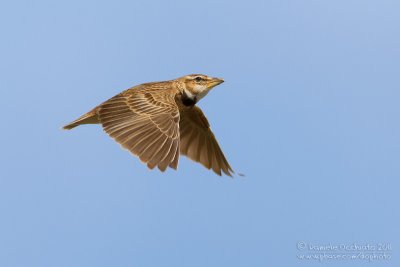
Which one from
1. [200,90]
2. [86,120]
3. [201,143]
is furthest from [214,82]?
[86,120]

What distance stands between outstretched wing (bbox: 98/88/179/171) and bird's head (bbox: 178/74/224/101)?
57 centimetres

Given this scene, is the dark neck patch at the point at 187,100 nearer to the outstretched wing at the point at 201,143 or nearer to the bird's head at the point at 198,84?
the bird's head at the point at 198,84

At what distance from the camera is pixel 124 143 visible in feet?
43.6

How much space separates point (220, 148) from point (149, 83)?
7.50 feet

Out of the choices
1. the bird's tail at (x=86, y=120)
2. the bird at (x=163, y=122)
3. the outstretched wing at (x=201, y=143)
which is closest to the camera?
the bird at (x=163, y=122)

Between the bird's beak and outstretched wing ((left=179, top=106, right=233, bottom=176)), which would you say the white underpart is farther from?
outstretched wing ((left=179, top=106, right=233, bottom=176))

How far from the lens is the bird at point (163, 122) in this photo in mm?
13336

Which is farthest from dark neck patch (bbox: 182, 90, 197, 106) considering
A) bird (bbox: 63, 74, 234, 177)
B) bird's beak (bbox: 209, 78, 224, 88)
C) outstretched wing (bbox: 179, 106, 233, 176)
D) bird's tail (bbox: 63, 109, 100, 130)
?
bird's tail (bbox: 63, 109, 100, 130)

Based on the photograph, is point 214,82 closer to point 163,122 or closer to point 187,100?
point 187,100

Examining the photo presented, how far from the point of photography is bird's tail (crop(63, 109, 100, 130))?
1558cm

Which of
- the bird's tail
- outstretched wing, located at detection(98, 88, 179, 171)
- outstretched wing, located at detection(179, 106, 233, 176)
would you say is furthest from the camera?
outstretched wing, located at detection(179, 106, 233, 176)

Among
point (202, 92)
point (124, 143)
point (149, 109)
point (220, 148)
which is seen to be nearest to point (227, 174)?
point (220, 148)

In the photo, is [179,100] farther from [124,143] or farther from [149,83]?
[124,143]

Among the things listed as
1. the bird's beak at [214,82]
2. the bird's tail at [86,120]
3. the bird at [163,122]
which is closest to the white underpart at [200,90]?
the bird at [163,122]
